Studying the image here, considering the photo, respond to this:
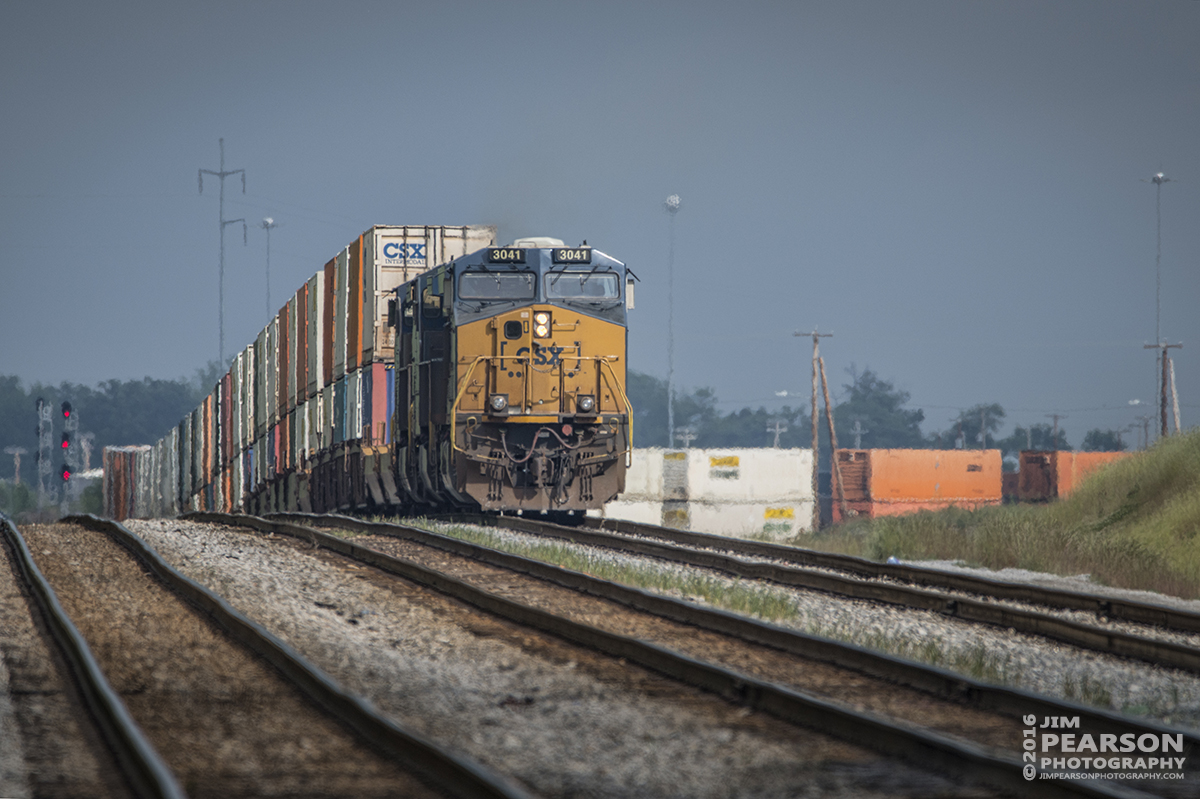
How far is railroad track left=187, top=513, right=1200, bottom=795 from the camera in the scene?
201 inches

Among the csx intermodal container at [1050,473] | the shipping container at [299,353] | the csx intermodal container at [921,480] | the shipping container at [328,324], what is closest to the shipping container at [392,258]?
the shipping container at [328,324]

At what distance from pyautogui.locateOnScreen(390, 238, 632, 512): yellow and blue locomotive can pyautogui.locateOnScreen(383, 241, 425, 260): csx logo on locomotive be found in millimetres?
2701

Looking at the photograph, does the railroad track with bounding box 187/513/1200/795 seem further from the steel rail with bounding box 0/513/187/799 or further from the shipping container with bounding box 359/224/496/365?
the shipping container with bounding box 359/224/496/365

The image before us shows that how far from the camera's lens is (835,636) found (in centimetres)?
847

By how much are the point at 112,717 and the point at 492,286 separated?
1207 centimetres

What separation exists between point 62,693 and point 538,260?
11683 mm

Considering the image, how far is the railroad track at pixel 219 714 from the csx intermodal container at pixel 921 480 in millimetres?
31316

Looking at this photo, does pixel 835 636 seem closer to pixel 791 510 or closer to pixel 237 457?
pixel 791 510

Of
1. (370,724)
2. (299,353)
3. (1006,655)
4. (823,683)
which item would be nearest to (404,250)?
(299,353)

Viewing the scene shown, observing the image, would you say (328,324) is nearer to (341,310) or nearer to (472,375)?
(341,310)

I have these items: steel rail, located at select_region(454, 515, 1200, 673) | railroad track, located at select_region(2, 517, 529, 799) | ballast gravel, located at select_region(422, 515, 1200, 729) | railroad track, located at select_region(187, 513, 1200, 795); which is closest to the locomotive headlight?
steel rail, located at select_region(454, 515, 1200, 673)

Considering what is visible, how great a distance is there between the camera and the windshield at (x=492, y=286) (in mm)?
17219

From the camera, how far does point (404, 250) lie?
66.9 feet

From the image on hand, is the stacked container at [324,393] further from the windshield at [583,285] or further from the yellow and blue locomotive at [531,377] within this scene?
the windshield at [583,285]
